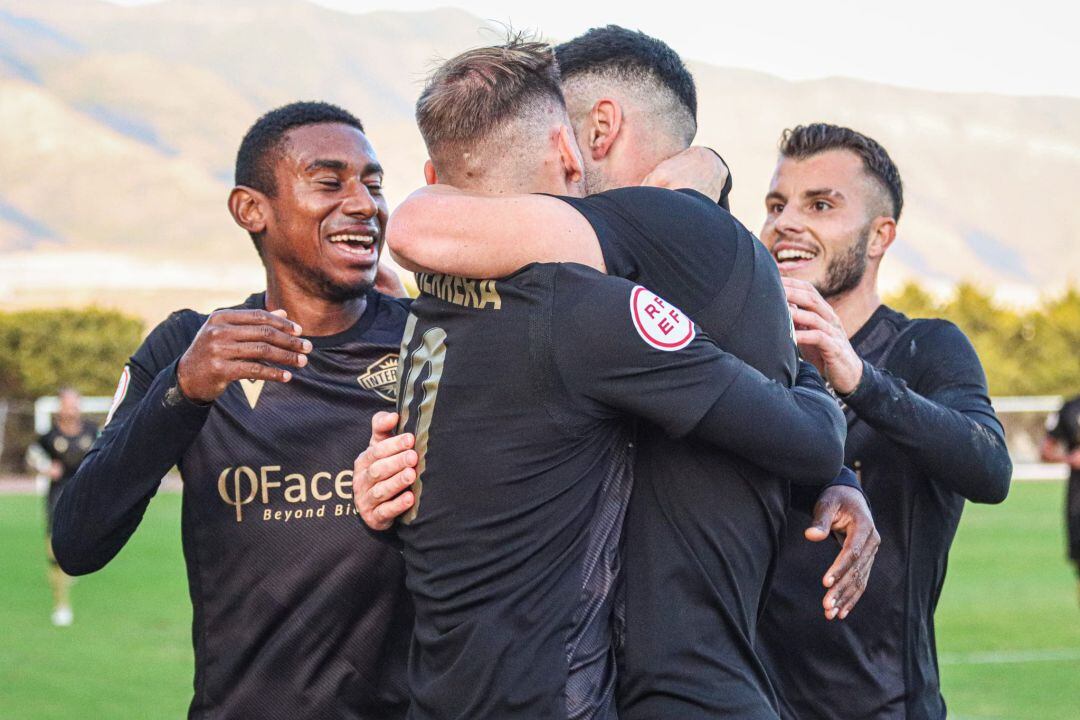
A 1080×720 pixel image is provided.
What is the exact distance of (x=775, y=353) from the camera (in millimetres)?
2822

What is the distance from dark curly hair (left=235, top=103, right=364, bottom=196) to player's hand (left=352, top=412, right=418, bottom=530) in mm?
1780

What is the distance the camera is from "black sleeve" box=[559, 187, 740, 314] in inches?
109

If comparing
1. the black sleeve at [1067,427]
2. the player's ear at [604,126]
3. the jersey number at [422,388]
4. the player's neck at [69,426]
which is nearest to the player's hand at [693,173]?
the player's ear at [604,126]

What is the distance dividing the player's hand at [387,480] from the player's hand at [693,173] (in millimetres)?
766

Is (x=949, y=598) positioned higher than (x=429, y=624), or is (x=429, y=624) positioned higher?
(x=429, y=624)

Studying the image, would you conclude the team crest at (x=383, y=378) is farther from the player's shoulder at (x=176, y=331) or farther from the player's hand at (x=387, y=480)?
the player's hand at (x=387, y=480)

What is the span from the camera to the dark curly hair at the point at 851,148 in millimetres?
4676

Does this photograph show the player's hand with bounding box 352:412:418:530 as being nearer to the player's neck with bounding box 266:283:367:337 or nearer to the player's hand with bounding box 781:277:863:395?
the player's hand with bounding box 781:277:863:395

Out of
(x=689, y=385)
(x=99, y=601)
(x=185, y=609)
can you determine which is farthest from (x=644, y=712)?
(x=99, y=601)

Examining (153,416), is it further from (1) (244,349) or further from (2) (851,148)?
(2) (851,148)

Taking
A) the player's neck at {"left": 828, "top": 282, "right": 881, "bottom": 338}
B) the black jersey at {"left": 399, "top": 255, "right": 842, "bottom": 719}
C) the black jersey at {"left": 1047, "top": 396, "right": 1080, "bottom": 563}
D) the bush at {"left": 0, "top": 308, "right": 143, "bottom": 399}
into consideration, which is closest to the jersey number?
the black jersey at {"left": 399, "top": 255, "right": 842, "bottom": 719}

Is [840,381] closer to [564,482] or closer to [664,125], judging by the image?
[664,125]

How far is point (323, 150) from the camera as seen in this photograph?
450 cm

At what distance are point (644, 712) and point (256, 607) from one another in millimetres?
1650
